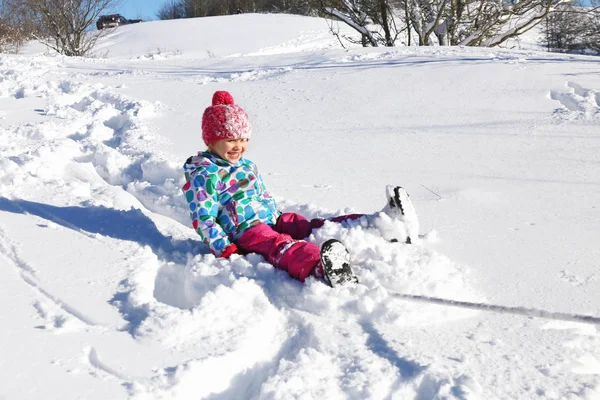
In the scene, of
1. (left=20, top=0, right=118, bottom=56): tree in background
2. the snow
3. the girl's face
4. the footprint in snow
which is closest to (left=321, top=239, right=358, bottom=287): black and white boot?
the snow

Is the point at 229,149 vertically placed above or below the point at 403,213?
above

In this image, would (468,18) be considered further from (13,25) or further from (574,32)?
(13,25)

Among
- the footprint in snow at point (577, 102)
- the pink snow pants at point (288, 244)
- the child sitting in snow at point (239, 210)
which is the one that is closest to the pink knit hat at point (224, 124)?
the child sitting in snow at point (239, 210)

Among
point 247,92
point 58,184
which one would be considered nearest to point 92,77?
point 247,92

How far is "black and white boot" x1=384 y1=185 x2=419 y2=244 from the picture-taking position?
246 centimetres

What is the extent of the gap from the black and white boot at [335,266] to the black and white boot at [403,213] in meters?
0.47

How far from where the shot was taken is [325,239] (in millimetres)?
2475

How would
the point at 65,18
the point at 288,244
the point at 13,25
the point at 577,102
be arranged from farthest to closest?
the point at 13,25 → the point at 65,18 → the point at 577,102 → the point at 288,244

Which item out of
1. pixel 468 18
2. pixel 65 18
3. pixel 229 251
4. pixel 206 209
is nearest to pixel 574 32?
pixel 468 18

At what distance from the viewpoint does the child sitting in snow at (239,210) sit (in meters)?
2.38

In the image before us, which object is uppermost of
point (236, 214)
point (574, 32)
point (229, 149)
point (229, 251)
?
point (574, 32)

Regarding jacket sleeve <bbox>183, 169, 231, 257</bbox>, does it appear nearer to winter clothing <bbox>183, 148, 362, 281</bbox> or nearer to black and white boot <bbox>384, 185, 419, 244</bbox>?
winter clothing <bbox>183, 148, 362, 281</bbox>

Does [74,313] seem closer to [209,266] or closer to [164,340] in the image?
[164,340]

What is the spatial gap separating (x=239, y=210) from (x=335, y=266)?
693mm
